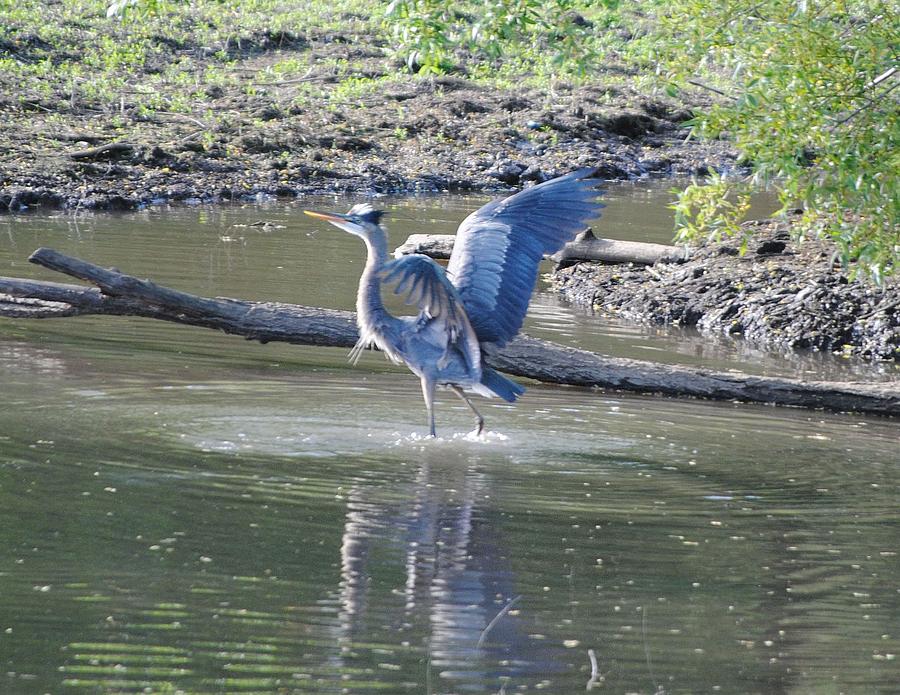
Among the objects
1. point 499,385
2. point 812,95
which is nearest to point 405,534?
point 499,385

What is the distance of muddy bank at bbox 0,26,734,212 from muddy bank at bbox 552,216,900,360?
706 centimetres

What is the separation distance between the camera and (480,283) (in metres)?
8.42

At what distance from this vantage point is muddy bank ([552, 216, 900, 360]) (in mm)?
12852

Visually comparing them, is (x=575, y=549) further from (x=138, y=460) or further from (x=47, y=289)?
(x=47, y=289)

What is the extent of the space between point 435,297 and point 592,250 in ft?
27.5

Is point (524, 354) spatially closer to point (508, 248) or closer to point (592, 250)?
point (508, 248)

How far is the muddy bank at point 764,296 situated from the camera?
42.2 ft

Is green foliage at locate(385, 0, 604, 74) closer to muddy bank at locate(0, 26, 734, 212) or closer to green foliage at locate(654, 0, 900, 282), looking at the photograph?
green foliage at locate(654, 0, 900, 282)

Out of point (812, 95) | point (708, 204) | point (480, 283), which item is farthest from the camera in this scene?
point (708, 204)

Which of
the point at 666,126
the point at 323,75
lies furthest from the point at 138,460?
the point at 666,126

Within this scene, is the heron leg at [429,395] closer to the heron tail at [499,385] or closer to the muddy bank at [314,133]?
the heron tail at [499,385]

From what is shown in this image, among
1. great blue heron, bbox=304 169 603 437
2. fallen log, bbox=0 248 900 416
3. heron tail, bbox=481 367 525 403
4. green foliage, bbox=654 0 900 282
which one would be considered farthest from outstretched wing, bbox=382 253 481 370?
green foliage, bbox=654 0 900 282

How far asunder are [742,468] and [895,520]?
4.13 ft

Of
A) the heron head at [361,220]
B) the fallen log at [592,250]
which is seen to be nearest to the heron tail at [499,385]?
the heron head at [361,220]
